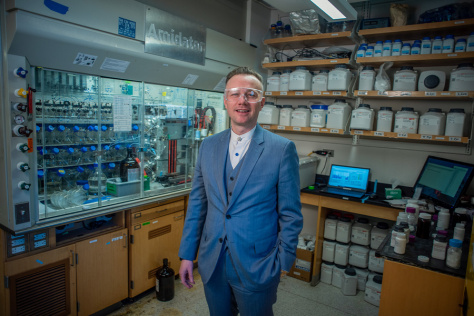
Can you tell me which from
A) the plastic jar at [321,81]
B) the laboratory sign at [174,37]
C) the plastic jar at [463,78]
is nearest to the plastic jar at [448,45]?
the plastic jar at [463,78]

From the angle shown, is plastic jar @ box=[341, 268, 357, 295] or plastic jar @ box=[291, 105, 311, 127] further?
plastic jar @ box=[291, 105, 311, 127]

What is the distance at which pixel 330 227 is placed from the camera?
349cm

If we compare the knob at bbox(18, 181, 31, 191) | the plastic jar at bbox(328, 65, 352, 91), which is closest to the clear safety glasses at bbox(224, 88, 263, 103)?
the knob at bbox(18, 181, 31, 191)

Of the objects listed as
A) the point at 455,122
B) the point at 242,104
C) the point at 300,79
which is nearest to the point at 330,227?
the point at 455,122

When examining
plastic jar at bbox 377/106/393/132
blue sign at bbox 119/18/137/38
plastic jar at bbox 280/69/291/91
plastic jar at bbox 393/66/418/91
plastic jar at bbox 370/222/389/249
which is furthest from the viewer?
plastic jar at bbox 280/69/291/91

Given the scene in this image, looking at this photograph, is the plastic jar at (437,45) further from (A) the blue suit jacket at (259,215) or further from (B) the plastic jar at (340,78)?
(A) the blue suit jacket at (259,215)

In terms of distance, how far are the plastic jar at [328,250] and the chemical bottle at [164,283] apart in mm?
1732

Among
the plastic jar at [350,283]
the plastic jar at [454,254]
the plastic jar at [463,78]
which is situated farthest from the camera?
the plastic jar at [350,283]

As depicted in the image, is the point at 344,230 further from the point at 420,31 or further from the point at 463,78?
the point at 420,31

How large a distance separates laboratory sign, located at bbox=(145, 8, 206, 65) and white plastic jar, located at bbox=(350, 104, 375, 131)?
1685mm

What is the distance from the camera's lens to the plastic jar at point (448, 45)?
9.02ft

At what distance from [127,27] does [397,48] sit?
99.9 inches

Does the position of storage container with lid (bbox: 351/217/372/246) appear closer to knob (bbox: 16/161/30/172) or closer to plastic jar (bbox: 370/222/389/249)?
plastic jar (bbox: 370/222/389/249)

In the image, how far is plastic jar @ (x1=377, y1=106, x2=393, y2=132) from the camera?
309cm
